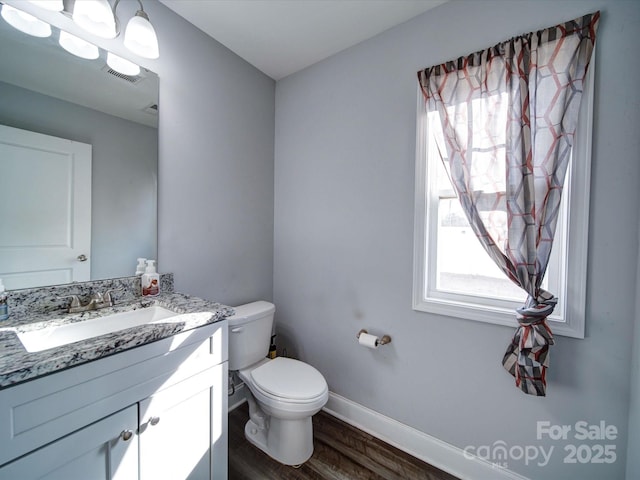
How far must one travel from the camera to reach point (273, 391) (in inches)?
56.3

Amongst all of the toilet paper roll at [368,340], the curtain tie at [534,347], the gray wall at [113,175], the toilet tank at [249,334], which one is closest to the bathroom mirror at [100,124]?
the gray wall at [113,175]

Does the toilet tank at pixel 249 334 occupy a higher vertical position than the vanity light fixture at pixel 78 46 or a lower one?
lower

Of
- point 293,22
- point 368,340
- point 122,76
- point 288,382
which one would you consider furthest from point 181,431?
point 293,22

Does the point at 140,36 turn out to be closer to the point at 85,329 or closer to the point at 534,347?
the point at 85,329

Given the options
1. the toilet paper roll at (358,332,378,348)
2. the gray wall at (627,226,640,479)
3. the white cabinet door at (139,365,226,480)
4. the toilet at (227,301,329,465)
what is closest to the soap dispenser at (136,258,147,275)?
the toilet at (227,301,329,465)

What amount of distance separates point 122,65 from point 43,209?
32.0 inches

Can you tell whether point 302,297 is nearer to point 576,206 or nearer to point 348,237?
point 348,237

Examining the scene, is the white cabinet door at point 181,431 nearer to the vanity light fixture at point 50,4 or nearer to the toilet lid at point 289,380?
the toilet lid at point 289,380

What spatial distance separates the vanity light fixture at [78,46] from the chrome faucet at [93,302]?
44.5 inches

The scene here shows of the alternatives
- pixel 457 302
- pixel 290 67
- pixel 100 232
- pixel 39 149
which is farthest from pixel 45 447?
pixel 290 67

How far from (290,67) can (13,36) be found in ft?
4.84

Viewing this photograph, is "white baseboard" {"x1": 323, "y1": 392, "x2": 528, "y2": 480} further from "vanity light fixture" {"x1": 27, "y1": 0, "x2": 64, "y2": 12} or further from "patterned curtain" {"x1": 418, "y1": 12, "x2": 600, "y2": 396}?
"vanity light fixture" {"x1": 27, "y1": 0, "x2": 64, "y2": 12}

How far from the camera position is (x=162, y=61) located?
1.49 metres

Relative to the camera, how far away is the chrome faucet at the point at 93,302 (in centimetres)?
117
